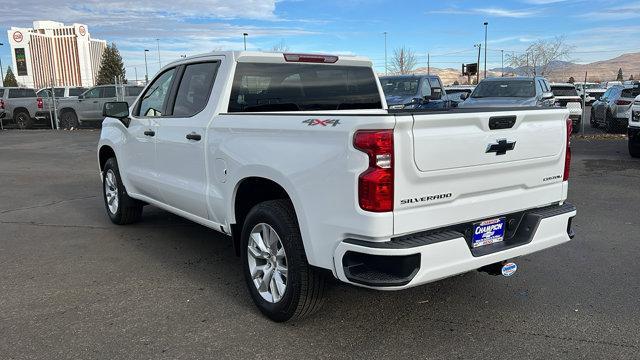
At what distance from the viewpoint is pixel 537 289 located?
14.2 feet

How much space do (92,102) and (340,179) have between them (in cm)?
2173

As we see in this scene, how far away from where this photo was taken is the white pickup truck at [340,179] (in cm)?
298

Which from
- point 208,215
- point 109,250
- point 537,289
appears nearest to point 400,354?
point 537,289

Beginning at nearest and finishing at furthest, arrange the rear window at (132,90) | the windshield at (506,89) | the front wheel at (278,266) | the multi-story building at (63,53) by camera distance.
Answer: the front wheel at (278,266), the windshield at (506,89), the rear window at (132,90), the multi-story building at (63,53)

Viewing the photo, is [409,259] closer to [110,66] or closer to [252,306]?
[252,306]

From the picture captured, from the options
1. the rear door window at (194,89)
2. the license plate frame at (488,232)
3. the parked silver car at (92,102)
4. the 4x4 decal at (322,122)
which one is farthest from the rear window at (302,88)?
the parked silver car at (92,102)

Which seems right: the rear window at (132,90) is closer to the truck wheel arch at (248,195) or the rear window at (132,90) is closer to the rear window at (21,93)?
the rear window at (21,93)

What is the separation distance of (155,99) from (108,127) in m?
1.28

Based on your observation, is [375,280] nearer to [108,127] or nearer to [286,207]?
[286,207]

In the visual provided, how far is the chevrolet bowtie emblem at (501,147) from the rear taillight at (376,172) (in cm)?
77

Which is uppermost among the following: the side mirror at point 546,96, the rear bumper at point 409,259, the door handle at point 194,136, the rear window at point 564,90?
the door handle at point 194,136

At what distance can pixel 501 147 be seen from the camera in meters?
3.38

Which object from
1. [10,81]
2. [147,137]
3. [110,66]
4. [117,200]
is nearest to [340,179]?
[147,137]

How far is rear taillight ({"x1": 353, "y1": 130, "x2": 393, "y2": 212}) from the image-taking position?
2898 mm
